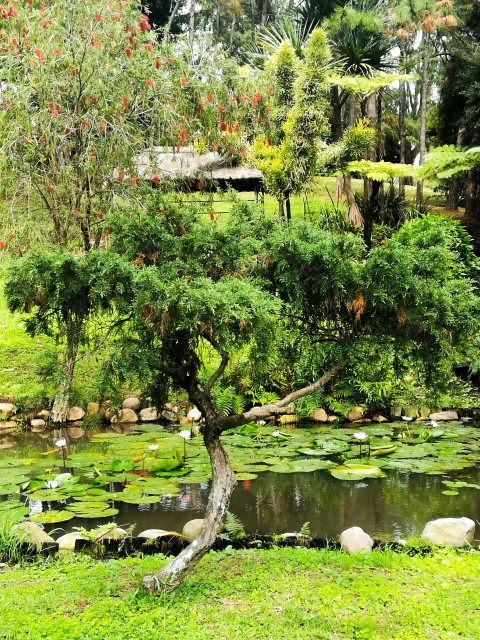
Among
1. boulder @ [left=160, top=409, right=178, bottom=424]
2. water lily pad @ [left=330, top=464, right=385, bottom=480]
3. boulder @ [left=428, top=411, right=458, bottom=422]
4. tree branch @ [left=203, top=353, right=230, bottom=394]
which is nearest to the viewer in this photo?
tree branch @ [left=203, top=353, right=230, bottom=394]

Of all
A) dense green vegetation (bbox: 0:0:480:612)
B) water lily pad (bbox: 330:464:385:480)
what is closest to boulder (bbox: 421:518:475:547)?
dense green vegetation (bbox: 0:0:480:612)

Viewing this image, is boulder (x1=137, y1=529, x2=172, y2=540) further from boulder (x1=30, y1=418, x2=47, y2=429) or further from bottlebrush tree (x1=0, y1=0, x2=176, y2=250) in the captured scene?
boulder (x1=30, y1=418, x2=47, y2=429)

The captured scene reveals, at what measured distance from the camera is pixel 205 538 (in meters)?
3.83

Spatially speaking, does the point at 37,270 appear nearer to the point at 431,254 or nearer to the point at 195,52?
the point at 431,254

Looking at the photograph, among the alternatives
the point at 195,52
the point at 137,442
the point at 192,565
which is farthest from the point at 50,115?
the point at 192,565

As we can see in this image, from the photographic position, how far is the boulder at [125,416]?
10562 millimetres

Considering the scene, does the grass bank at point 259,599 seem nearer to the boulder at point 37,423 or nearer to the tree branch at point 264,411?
the tree branch at point 264,411

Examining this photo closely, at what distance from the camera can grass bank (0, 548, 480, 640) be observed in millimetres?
3451

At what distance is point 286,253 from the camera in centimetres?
402

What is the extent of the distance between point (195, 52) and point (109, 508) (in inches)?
230

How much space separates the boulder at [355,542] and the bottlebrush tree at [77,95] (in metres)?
4.81

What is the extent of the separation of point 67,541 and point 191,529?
1.05m

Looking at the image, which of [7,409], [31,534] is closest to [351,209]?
[7,409]

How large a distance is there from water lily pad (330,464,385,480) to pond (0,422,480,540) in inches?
0.5
